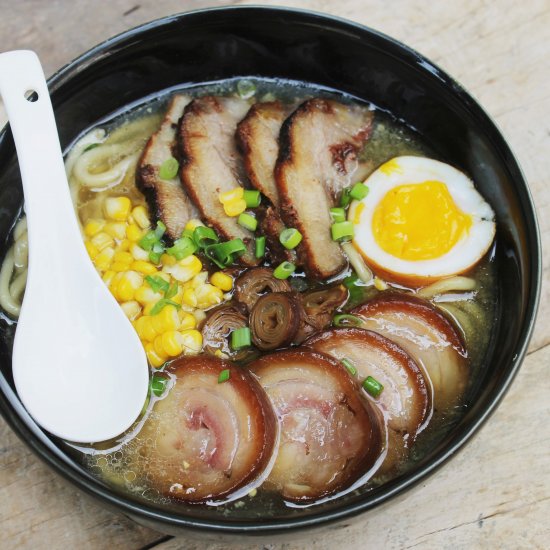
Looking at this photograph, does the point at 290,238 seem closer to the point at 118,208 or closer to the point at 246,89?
the point at 118,208

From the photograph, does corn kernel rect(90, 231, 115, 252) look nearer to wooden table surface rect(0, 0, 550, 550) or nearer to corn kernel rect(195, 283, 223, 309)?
corn kernel rect(195, 283, 223, 309)

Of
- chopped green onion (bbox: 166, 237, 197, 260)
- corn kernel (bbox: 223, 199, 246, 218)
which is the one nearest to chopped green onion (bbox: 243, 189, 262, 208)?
corn kernel (bbox: 223, 199, 246, 218)

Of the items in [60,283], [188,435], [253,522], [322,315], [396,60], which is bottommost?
[253,522]

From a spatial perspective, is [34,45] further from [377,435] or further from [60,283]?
[377,435]

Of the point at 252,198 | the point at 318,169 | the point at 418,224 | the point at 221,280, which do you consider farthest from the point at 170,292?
the point at 418,224

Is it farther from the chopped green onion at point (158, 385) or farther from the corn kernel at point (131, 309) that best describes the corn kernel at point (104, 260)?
the chopped green onion at point (158, 385)

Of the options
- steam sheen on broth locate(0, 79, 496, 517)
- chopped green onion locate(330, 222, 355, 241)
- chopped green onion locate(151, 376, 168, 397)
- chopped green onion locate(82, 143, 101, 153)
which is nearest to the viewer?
steam sheen on broth locate(0, 79, 496, 517)

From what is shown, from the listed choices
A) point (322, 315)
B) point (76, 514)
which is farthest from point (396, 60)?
point (76, 514)
